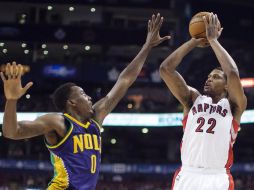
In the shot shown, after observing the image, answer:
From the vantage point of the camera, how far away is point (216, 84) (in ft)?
16.7

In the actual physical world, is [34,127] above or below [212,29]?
below

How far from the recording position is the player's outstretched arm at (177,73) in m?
5.09

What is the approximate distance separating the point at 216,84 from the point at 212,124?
417mm

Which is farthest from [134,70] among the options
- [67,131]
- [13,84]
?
[13,84]

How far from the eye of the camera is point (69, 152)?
445 cm

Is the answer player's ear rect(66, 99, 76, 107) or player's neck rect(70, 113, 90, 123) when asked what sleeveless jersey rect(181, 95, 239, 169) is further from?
A: player's ear rect(66, 99, 76, 107)

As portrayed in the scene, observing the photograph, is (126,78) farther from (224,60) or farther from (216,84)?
(224,60)

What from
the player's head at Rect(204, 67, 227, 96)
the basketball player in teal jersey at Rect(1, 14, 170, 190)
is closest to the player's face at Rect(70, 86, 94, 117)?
the basketball player in teal jersey at Rect(1, 14, 170, 190)

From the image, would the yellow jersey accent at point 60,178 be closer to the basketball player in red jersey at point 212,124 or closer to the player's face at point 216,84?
the basketball player in red jersey at point 212,124

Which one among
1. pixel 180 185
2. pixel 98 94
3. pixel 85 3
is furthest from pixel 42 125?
pixel 85 3

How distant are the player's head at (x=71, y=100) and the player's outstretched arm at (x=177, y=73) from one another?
90 centimetres

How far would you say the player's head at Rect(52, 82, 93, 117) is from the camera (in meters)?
4.69

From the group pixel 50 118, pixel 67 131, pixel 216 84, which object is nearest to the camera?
pixel 50 118

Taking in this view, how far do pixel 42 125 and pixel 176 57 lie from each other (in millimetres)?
1601
